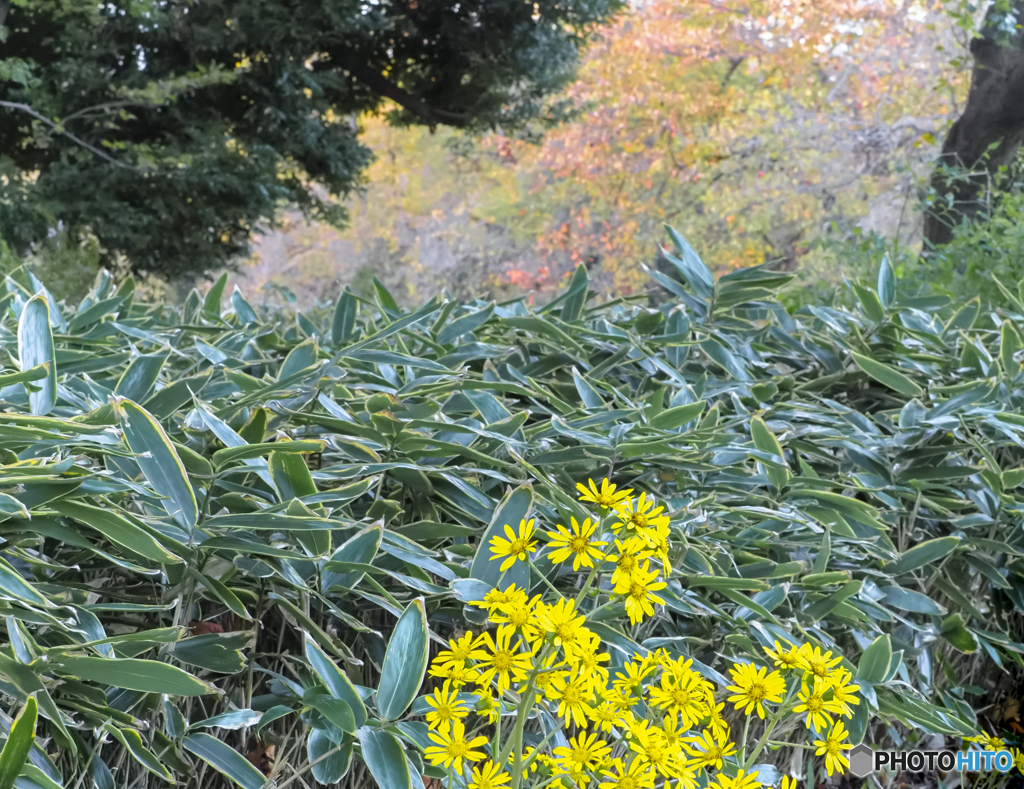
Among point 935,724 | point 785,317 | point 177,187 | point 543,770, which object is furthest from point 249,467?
point 177,187

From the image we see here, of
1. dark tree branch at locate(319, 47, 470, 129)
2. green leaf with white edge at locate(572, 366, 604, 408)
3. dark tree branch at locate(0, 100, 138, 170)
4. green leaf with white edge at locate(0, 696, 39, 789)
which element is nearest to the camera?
green leaf with white edge at locate(0, 696, 39, 789)

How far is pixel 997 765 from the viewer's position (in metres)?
1.13

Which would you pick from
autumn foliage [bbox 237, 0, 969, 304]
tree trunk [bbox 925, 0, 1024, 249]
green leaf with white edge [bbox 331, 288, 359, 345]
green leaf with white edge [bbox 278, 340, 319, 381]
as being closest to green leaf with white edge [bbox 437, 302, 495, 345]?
green leaf with white edge [bbox 331, 288, 359, 345]

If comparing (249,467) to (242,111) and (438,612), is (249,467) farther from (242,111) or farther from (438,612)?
(242,111)

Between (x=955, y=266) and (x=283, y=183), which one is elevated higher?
(x=955, y=266)

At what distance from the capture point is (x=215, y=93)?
6.43 metres

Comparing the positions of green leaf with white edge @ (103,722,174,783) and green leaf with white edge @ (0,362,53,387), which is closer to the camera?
green leaf with white edge @ (103,722,174,783)

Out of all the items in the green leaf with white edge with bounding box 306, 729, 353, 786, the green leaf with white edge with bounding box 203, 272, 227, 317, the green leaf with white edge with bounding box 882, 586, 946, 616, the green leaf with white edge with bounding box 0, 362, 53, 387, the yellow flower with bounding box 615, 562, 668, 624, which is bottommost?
the green leaf with white edge with bounding box 882, 586, 946, 616

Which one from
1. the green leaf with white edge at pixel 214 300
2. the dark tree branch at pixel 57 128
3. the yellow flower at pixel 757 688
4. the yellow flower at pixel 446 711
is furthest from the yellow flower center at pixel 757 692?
the dark tree branch at pixel 57 128

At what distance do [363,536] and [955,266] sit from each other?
112 inches

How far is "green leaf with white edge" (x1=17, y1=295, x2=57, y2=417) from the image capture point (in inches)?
29.4

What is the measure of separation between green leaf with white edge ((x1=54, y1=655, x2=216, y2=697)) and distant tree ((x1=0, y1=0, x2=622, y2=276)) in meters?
5.27

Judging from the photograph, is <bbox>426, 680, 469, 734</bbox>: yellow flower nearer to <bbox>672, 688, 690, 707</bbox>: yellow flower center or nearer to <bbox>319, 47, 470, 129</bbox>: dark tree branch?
<bbox>672, 688, 690, 707</bbox>: yellow flower center

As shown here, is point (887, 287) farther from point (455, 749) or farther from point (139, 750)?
point (139, 750)
